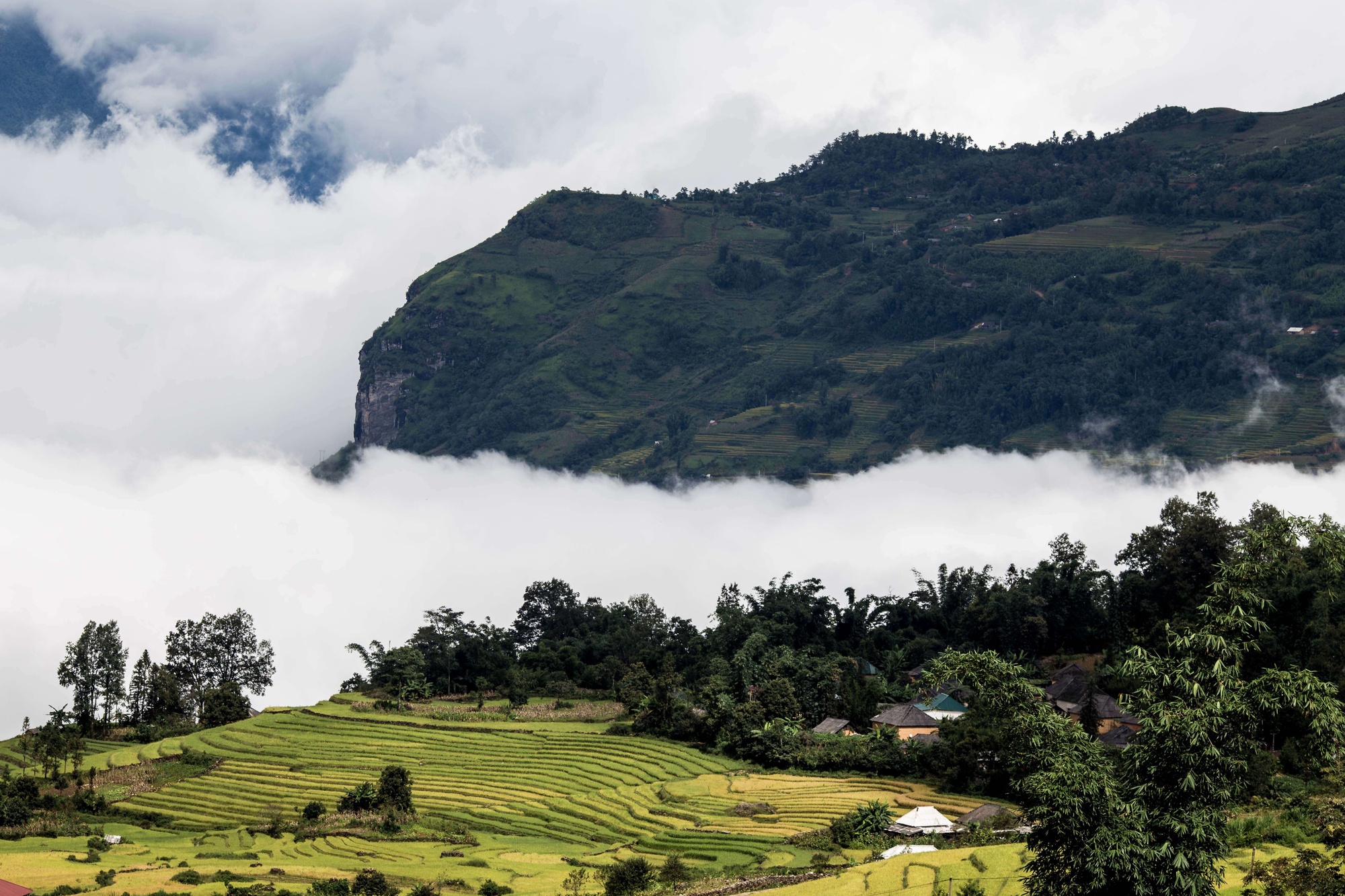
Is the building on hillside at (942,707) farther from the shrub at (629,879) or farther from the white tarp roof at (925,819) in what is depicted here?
the shrub at (629,879)

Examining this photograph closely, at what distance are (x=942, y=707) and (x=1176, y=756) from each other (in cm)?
5721

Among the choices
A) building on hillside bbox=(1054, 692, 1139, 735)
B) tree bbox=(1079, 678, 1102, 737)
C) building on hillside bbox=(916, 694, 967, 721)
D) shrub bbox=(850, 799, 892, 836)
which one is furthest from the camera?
building on hillside bbox=(916, 694, 967, 721)

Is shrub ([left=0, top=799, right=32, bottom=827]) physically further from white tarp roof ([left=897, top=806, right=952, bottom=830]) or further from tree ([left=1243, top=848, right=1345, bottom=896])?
tree ([left=1243, top=848, right=1345, bottom=896])

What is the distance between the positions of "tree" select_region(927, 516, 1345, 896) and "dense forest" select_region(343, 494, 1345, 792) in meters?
37.0

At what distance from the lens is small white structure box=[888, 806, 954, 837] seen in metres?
49.1

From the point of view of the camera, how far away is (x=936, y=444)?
199750mm

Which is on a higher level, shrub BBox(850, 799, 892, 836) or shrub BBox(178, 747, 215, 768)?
shrub BBox(178, 747, 215, 768)

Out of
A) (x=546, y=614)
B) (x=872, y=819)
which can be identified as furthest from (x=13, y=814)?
(x=546, y=614)

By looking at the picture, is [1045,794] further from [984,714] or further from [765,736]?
[765,736]

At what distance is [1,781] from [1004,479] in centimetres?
14958

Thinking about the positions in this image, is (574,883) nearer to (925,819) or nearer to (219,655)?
(925,819)

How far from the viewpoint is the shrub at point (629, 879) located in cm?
4072

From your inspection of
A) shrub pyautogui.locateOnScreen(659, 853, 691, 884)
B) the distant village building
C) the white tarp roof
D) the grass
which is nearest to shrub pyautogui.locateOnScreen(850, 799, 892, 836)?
the white tarp roof

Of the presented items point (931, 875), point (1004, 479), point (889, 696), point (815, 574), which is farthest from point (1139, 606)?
point (1004, 479)
